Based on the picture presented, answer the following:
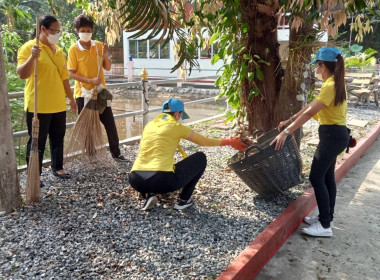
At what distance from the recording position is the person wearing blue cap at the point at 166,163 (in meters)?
3.42

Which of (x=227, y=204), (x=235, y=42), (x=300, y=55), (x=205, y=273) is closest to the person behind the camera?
(x=205, y=273)

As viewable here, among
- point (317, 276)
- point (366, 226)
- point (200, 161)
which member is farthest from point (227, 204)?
point (366, 226)

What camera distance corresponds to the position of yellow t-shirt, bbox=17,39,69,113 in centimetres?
378

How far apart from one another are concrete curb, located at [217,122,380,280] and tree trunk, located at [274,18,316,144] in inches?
38.4

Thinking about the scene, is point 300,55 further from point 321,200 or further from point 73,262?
point 73,262

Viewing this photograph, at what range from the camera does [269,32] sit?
448 centimetres

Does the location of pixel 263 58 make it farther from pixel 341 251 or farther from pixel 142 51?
pixel 142 51

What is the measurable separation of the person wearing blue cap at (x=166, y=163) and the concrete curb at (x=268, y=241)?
81 centimetres

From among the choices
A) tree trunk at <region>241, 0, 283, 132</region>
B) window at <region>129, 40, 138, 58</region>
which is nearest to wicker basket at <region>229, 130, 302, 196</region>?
tree trunk at <region>241, 0, 283, 132</region>

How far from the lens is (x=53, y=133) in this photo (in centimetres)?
414

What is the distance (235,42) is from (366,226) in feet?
8.15

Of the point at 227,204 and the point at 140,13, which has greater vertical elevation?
the point at 140,13

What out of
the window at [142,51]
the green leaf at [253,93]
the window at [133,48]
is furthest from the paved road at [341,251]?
the window at [133,48]

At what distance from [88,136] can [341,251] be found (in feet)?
9.83
